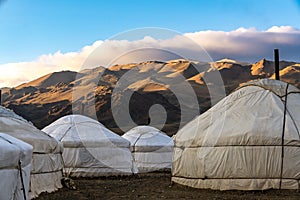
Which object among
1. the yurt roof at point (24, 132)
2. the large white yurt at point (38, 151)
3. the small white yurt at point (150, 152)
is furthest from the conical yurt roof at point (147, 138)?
the yurt roof at point (24, 132)

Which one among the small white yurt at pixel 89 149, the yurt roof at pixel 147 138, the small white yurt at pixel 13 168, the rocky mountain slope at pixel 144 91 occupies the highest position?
the small white yurt at pixel 13 168

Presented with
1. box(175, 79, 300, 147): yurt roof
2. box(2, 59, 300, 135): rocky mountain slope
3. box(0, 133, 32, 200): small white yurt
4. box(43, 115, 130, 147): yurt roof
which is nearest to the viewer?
box(0, 133, 32, 200): small white yurt

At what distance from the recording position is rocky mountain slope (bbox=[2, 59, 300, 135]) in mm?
62750

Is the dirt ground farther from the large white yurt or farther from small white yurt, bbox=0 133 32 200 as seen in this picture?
small white yurt, bbox=0 133 32 200

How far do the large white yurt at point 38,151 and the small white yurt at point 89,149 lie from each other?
4.13 metres

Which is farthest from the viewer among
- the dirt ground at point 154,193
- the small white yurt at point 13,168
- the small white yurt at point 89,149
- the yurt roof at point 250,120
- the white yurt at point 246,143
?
the small white yurt at point 89,149

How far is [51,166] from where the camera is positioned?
35.8 ft

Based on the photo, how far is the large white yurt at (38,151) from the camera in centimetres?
989

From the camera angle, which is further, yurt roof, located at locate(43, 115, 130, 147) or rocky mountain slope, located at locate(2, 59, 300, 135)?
rocky mountain slope, located at locate(2, 59, 300, 135)

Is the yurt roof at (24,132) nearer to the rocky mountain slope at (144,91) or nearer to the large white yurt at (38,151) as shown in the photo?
the large white yurt at (38,151)

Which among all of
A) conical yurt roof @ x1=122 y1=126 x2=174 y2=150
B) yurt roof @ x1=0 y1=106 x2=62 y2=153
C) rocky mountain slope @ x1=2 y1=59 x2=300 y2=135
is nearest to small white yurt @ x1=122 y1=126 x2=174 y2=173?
conical yurt roof @ x1=122 y1=126 x2=174 y2=150

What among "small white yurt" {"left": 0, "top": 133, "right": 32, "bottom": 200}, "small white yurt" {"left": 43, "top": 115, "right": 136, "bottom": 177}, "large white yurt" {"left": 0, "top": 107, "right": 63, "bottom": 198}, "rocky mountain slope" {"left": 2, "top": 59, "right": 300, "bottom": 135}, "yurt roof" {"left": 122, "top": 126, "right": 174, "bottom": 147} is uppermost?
"small white yurt" {"left": 0, "top": 133, "right": 32, "bottom": 200}

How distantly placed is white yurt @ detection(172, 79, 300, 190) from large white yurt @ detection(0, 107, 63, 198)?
2.72 metres

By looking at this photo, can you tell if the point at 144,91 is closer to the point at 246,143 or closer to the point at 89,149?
the point at 89,149
